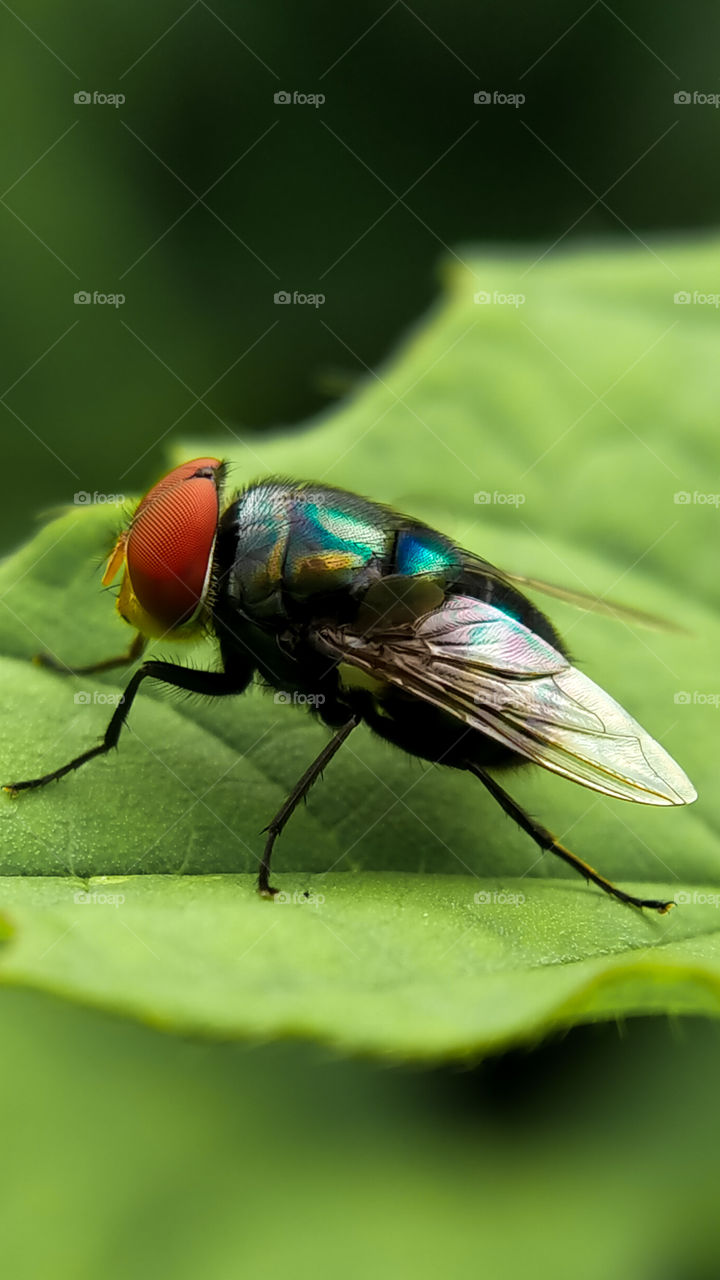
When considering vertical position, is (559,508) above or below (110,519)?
above

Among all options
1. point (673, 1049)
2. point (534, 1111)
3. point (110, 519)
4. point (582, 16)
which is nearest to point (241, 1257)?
point (534, 1111)

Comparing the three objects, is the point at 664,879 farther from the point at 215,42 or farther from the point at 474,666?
the point at 215,42

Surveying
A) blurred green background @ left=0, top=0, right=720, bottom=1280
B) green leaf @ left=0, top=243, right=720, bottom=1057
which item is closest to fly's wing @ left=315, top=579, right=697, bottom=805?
green leaf @ left=0, top=243, right=720, bottom=1057

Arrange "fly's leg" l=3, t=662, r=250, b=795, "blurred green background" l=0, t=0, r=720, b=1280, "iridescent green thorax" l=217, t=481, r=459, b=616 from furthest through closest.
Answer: "blurred green background" l=0, t=0, r=720, b=1280
"iridescent green thorax" l=217, t=481, r=459, b=616
"fly's leg" l=3, t=662, r=250, b=795

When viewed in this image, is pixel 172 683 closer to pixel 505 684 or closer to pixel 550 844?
pixel 505 684

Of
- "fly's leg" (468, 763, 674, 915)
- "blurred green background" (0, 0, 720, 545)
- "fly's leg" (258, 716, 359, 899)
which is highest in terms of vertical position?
"blurred green background" (0, 0, 720, 545)

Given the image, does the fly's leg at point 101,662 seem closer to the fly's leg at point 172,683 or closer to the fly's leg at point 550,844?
Answer: the fly's leg at point 172,683

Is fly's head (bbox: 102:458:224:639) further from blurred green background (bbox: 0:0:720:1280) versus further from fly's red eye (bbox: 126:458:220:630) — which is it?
blurred green background (bbox: 0:0:720:1280)

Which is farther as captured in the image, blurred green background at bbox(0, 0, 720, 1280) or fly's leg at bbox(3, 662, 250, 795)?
blurred green background at bbox(0, 0, 720, 1280)
